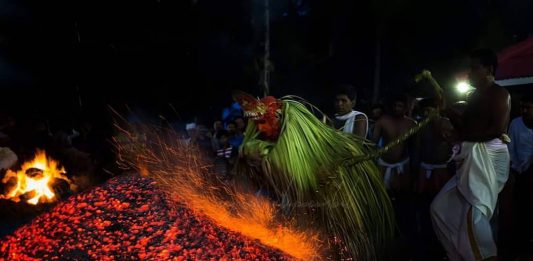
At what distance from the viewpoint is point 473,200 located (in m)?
3.10

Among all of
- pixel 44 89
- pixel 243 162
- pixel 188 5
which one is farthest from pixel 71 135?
pixel 243 162

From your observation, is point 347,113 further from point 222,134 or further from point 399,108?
point 222,134

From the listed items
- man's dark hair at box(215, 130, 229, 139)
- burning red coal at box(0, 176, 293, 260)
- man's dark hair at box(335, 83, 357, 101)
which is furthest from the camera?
man's dark hair at box(215, 130, 229, 139)

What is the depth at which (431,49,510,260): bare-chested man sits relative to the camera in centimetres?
308

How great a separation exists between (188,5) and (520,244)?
989 cm

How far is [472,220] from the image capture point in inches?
122

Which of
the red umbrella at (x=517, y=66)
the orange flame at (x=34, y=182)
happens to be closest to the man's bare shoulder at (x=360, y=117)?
the orange flame at (x=34, y=182)

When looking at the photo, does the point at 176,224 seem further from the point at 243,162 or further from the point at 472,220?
the point at 472,220

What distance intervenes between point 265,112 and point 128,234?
3.73ft

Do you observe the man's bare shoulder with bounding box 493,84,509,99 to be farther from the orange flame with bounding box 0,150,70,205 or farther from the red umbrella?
the orange flame with bounding box 0,150,70,205

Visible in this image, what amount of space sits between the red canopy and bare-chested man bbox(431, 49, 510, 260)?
14.3 ft

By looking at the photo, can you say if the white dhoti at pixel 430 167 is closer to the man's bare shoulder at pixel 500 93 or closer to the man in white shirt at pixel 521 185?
the man in white shirt at pixel 521 185

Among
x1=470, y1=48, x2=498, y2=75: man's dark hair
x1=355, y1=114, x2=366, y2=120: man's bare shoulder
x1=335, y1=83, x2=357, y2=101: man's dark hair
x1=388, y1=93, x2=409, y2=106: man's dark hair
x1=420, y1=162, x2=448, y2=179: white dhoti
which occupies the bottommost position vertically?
x1=420, y1=162, x2=448, y2=179: white dhoti

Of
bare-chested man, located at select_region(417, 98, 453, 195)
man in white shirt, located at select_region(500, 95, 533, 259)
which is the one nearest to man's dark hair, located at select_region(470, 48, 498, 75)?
bare-chested man, located at select_region(417, 98, 453, 195)
